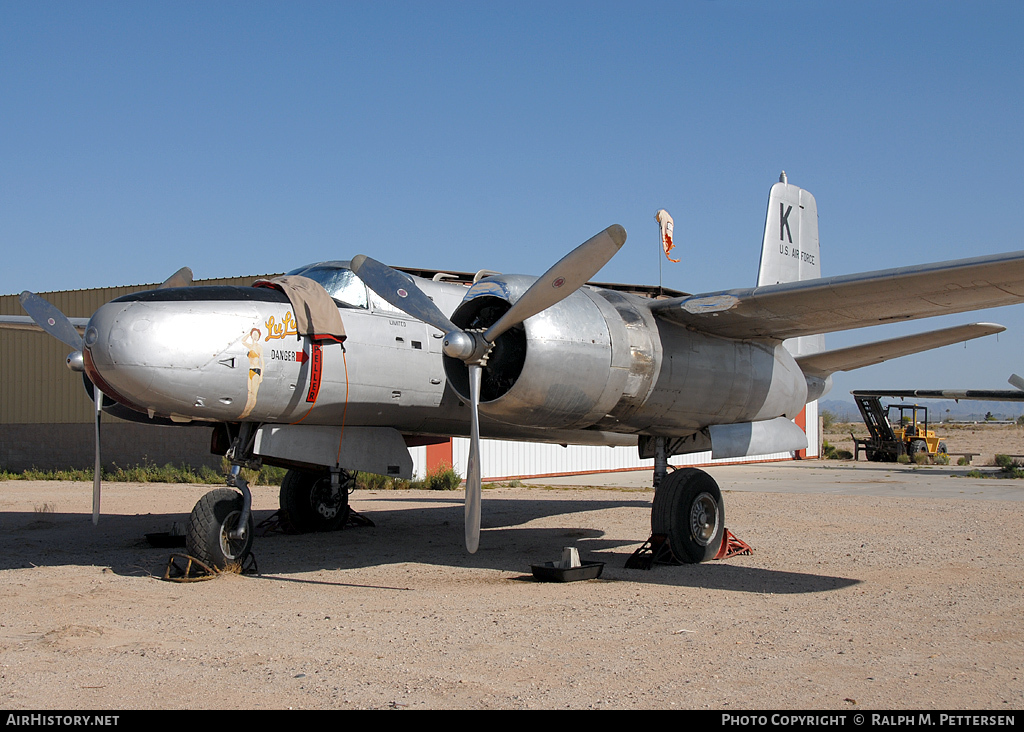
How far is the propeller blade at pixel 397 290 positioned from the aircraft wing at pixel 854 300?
2.69 metres

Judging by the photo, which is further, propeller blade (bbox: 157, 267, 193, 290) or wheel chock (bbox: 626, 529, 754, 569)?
propeller blade (bbox: 157, 267, 193, 290)

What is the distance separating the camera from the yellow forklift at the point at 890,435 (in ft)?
125

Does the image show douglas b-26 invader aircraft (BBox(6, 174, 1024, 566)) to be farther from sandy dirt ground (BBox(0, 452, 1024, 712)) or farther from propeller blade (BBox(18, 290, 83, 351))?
sandy dirt ground (BBox(0, 452, 1024, 712))

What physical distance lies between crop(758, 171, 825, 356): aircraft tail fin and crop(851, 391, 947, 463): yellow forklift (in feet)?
84.4

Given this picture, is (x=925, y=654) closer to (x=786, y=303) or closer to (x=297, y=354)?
(x=786, y=303)

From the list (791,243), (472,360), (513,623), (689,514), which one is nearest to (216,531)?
(472,360)

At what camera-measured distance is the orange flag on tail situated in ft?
45.3

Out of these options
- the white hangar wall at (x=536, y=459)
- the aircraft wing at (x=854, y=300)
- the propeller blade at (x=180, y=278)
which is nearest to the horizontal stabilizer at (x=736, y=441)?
the aircraft wing at (x=854, y=300)

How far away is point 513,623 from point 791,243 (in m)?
9.82

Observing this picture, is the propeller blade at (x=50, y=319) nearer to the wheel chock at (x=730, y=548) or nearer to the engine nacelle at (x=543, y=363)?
the engine nacelle at (x=543, y=363)

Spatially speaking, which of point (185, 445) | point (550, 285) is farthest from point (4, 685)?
point (185, 445)

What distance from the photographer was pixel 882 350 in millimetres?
12031

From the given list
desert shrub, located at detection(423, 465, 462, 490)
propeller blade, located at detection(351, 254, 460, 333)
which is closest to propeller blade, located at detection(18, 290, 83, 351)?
propeller blade, located at detection(351, 254, 460, 333)

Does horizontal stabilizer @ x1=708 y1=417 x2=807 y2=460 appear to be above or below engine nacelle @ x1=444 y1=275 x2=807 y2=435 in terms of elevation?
below
